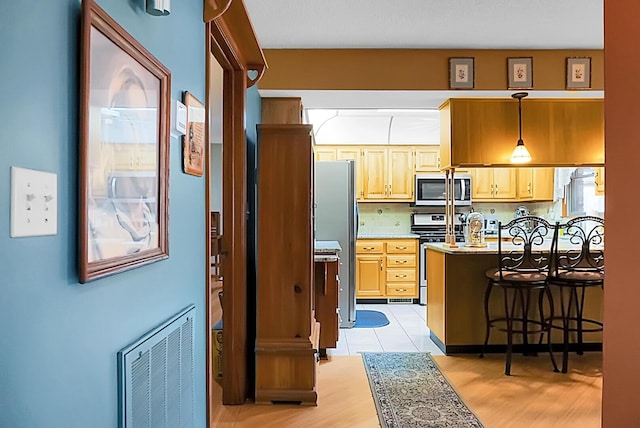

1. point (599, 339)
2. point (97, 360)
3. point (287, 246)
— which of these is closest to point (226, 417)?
point (287, 246)

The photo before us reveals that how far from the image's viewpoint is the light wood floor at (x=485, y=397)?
2.77 m

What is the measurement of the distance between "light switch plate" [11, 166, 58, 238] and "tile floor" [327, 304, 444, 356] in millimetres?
3500

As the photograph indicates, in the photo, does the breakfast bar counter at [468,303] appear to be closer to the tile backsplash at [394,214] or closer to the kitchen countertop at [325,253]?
the kitchen countertop at [325,253]

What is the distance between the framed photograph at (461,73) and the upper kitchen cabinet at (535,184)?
3.18 m

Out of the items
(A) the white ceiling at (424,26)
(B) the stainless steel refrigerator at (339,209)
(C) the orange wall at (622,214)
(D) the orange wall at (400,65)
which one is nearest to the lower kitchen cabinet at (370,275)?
(B) the stainless steel refrigerator at (339,209)

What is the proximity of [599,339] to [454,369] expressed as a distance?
4.64ft

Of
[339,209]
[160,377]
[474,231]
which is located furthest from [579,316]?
[160,377]

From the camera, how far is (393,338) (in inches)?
182

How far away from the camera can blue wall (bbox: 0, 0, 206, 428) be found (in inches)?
28.1

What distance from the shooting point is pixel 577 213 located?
5871 mm

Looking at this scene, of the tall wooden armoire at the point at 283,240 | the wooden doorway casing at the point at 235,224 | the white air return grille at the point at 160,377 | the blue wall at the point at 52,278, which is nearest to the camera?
the blue wall at the point at 52,278

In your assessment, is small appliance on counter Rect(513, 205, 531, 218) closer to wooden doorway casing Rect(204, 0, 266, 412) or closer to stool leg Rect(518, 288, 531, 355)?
stool leg Rect(518, 288, 531, 355)

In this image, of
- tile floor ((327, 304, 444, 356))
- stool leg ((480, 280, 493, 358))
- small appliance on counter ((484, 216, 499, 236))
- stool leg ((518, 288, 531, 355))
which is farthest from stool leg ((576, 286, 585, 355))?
small appliance on counter ((484, 216, 499, 236))

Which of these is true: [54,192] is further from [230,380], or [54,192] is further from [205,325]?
[230,380]
